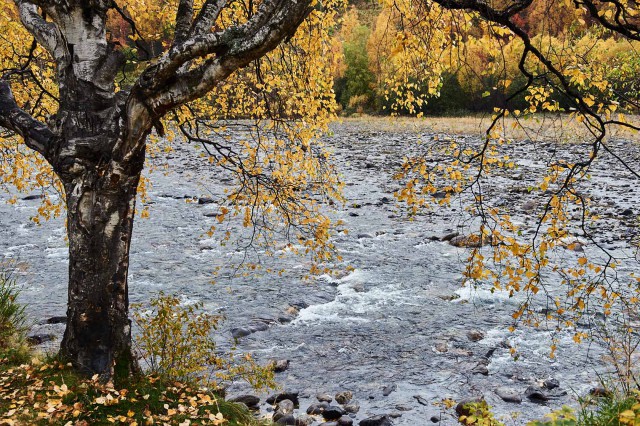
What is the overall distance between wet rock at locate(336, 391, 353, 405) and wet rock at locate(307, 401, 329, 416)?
0.91 feet

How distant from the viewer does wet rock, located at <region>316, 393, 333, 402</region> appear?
7.87 m

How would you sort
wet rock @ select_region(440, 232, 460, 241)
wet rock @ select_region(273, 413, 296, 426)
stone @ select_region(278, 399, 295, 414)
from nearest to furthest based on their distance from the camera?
wet rock @ select_region(273, 413, 296, 426) < stone @ select_region(278, 399, 295, 414) < wet rock @ select_region(440, 232, 460, 241)

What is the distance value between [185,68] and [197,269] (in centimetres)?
856

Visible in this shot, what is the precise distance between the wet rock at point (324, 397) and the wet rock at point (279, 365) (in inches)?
37.0

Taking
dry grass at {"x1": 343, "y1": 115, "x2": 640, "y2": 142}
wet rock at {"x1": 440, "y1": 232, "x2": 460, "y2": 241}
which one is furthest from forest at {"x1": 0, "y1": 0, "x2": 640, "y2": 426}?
dry grass at {"x1": 343, "y1": 115, "x2": 640, "y2": 142}

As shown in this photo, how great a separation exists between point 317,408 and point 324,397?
396 mm

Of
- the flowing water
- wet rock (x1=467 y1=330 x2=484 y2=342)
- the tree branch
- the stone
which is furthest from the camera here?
wet rock (x1=467 y1=330 x2=484 y2=342)

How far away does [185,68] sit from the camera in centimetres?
507

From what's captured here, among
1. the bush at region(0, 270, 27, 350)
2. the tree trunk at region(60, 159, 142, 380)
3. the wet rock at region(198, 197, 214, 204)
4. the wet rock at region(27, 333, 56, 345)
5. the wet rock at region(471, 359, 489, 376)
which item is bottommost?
the wet rock at region(471, 359, 489, 376)

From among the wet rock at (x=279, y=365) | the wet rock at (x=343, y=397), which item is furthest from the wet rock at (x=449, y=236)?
the wet rock at (x=343, y=397)

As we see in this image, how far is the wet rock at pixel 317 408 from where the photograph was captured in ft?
24.6

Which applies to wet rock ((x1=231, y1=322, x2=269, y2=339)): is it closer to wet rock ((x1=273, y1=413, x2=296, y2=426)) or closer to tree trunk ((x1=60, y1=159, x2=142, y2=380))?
wet rock ((x1=273, y1=413, x2=296, y2=426))

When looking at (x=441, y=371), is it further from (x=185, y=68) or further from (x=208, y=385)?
(x=185, y=68)

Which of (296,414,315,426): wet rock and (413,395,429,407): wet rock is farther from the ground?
(296,414,315,426): wet rock
